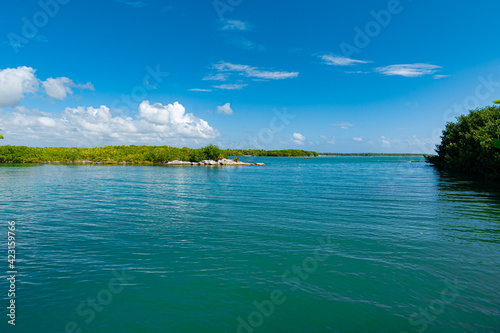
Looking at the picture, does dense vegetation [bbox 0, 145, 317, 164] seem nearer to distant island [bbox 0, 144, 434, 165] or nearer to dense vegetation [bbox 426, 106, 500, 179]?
distant island [bbox 0, 144, 434, 165]

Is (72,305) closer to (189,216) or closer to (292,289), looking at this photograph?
(292,289)

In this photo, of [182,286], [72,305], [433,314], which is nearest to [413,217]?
[433,314]

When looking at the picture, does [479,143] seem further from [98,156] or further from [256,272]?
[98,156]

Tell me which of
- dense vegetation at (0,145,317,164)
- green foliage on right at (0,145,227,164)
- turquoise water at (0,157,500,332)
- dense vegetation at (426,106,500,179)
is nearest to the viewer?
turquoise water at (0,157,500,332)

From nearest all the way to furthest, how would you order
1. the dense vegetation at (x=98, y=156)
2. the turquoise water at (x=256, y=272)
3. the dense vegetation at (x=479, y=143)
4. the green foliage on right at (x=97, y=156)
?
the turquoise water at (x=256, y=272) → the dense vegetation at (x=479, y=143) → the green foliage on right at (x=97, y=156) → the dense vegetation at (x=98, y=156)

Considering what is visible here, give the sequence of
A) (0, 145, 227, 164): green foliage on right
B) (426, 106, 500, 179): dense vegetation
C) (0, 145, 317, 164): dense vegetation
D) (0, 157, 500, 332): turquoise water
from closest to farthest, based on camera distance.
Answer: (0, 157, 500, 332): turquoise water, (426, 106, 500, 179): dense vegetation, (0, 145, 227, 164): green foliage on right, (0, 145, 317, 164): dense vegetation

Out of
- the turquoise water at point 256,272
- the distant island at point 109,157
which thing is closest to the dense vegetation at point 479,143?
the turquoise water at point 256,272

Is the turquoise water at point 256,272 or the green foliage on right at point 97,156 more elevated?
the green foliage on right at point 97,156

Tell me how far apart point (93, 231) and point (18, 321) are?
10587 mm

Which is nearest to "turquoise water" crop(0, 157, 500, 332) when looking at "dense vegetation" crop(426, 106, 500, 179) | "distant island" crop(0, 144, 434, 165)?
"dense vegetation" crop(426, 106, 500, 179)

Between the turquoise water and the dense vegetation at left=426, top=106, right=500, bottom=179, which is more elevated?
the dense vegetation at left=426, top=106, right=500, bottom=179

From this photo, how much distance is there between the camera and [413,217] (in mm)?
24234

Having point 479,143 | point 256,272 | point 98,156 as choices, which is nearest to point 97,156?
point 98,156

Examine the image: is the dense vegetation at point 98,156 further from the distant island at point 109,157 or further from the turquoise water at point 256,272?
the turquoise water at point 256,272
